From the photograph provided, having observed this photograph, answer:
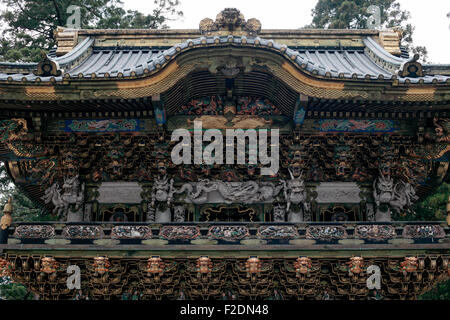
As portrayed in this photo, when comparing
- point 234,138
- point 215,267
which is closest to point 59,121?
point 234,138

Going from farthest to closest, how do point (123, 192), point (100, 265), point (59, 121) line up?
1. point (123, 192)
2. point (59, 121)
3. point (100, 265)

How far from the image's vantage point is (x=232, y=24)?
38.3ft

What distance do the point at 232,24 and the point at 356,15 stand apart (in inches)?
648

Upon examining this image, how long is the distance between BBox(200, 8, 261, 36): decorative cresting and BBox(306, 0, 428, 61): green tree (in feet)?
46.2

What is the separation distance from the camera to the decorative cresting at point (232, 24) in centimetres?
1169

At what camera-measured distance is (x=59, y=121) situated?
1205 cm

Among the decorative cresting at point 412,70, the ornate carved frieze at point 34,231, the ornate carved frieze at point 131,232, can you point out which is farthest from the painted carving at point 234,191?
the decorative cresting at point 412,70

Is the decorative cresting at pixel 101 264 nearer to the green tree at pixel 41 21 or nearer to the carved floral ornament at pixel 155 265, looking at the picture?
the carved floral ornament at pixel 155 265

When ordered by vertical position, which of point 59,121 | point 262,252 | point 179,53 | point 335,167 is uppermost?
point 179,53

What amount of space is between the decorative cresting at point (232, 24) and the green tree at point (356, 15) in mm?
14076

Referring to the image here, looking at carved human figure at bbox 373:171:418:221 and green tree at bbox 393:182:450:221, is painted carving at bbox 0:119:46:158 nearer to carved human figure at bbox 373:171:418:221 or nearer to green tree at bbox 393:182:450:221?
carved human figure at bbox 373:171:418:221

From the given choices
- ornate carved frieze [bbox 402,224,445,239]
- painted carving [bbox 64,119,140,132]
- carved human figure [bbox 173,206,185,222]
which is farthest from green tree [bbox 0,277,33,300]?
ornate carved frieze [bbox 402,224,445,239]

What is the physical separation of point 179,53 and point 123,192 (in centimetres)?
388

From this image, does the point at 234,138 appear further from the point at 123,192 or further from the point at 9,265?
the point at 9,265
